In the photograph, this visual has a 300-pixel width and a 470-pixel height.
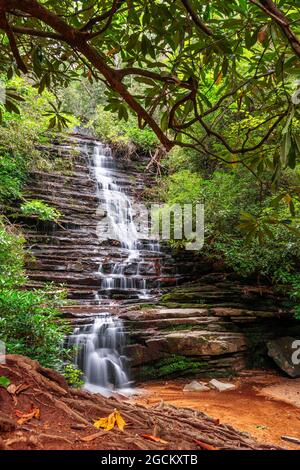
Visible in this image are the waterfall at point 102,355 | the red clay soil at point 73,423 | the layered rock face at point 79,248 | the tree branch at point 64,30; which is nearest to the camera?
the tree branch at point 64,30

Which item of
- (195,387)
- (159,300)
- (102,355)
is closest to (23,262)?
(102,355)

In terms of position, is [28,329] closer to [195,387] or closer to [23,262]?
[195,387]

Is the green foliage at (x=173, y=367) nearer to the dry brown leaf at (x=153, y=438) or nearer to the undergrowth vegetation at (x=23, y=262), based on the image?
the undergrowth vegetation at (x=23, y=262)

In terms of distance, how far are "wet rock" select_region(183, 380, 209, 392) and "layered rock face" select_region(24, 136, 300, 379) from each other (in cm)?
40

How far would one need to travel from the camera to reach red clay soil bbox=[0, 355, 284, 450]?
6.07 ft

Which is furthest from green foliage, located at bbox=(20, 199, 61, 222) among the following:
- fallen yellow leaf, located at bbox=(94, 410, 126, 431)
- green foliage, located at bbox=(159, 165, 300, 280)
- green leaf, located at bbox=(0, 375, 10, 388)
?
fallen yellow leaf, located at bbox=(94, 410, 126, 431)

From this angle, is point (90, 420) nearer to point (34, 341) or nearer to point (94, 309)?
point (34, 341)

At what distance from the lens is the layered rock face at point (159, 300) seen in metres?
6.64

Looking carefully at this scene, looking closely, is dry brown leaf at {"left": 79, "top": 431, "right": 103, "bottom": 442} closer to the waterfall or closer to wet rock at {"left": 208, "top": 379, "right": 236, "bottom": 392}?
the waterfall

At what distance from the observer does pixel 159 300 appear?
8.44m

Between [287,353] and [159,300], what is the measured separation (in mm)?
2940

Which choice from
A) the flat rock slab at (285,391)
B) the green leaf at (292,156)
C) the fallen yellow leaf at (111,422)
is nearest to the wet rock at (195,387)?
the flat rock slab at (285,391)

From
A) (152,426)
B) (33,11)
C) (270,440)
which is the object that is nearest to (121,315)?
(270,440)

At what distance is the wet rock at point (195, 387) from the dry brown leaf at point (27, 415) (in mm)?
4257
